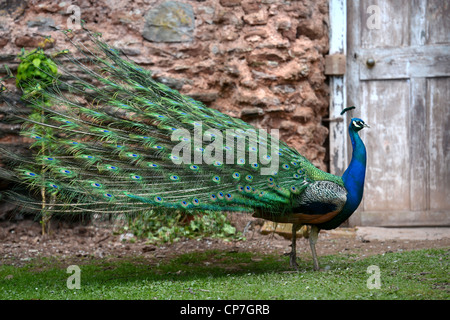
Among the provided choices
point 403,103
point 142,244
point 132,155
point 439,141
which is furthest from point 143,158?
point 439,141

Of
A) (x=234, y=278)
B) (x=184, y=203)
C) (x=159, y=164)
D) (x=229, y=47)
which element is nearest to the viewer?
(x=184, y=203)

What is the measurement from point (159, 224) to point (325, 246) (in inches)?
80.6

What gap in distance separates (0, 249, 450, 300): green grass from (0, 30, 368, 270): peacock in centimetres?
58

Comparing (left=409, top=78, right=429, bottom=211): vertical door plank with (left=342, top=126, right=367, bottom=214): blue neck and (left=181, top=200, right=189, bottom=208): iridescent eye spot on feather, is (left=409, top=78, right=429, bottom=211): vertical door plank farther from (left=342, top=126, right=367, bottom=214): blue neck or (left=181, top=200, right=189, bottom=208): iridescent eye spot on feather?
(left=181, top=200, right=189, bottom=208): iridescent eye spot on feather

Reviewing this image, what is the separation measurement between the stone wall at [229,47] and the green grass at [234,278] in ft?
6.62

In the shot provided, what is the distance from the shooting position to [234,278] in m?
4.55

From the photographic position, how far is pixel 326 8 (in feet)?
22.7

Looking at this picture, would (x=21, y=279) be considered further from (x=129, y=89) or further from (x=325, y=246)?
(x=325, y=246)

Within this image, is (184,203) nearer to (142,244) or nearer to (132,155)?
(132,155)

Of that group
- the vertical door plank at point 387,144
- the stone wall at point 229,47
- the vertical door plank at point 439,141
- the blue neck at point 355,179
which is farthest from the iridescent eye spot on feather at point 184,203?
the vertical door plank at point 439,141

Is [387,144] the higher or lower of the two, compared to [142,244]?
higher

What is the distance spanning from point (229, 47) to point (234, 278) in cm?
331

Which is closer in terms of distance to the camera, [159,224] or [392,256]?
[392,256]

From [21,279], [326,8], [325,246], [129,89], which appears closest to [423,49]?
[326,8]
